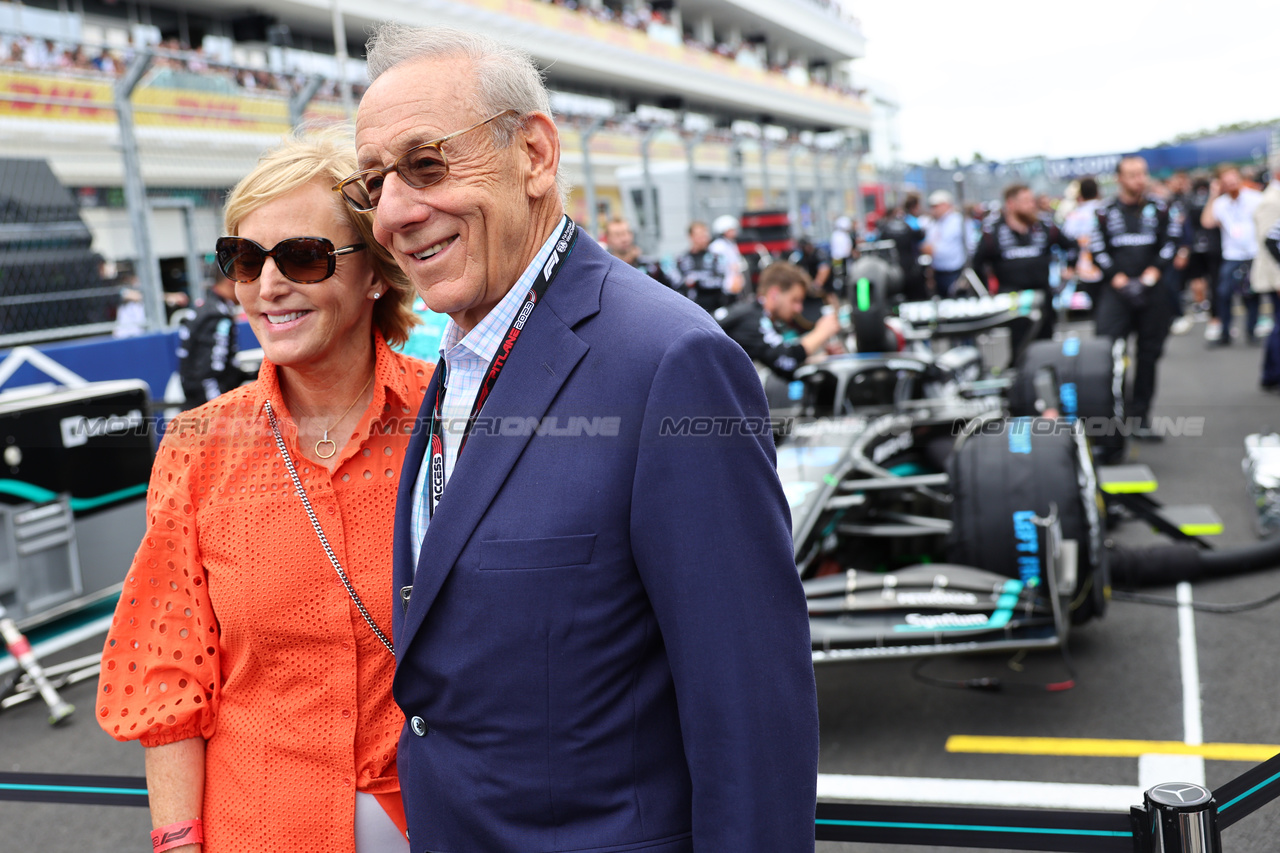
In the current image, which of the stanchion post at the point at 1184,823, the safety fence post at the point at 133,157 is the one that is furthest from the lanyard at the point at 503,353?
the safety fence post at the point at 133,157

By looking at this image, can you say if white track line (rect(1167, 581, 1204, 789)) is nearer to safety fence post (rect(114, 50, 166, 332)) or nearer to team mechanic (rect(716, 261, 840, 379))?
team mechanic (rect(716, 261, 840, 379))

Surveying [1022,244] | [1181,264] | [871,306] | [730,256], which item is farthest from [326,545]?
[1181,264]

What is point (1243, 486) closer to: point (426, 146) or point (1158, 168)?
point (426, 146)

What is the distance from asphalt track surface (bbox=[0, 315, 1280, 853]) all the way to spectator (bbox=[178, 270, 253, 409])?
235 centimetres

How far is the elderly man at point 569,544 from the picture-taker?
112cm

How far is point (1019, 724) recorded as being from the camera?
148 inches

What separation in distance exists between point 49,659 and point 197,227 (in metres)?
3.70

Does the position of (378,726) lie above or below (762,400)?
below

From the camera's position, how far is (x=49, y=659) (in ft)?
16.7

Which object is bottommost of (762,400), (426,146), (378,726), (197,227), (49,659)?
(49,659)

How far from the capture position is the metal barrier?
1503 millimetres

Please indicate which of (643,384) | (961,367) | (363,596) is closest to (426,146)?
(643,384)

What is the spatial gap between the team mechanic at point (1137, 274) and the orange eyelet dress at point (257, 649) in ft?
25.2

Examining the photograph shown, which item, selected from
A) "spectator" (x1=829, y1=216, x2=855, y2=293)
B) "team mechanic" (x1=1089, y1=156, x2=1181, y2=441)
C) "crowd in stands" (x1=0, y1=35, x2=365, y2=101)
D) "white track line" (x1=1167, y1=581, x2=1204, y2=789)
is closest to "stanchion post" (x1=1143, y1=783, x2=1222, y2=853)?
"white track line" (x1=1167, y1=581, x2=1204, y2=789)
